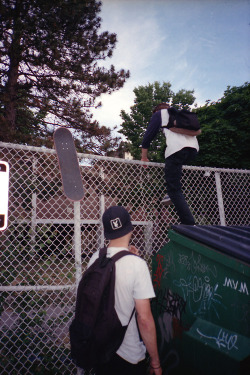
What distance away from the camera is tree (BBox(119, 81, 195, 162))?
25.9 meters

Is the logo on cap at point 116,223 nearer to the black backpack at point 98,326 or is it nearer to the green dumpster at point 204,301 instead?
the black backpack at point 98,326

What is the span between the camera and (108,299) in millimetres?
1574

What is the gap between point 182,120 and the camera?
113 inches

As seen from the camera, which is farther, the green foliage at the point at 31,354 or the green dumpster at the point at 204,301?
the green foliage at the point at 31,354

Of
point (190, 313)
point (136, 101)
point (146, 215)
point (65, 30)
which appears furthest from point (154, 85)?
point (190, 313)

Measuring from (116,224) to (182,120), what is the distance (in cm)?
167

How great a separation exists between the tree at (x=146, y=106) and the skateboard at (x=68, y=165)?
22.1 metres

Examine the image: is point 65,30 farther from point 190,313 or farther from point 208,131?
point 190,313

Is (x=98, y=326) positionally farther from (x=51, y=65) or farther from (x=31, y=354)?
(x=51, y=65)

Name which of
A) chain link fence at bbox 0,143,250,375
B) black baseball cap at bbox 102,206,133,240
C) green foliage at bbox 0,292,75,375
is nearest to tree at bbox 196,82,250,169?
chain link fence at bbox 0,143,250,375

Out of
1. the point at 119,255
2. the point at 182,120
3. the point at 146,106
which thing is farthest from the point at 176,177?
the point at 146,106

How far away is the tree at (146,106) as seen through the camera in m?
25.9

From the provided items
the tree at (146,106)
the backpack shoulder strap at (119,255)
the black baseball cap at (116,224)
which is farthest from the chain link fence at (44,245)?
the tree at (146,106)

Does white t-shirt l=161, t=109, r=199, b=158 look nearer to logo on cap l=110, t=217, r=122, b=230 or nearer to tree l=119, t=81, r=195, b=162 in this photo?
logo on cap l=110, t=217, r=122, b=230
